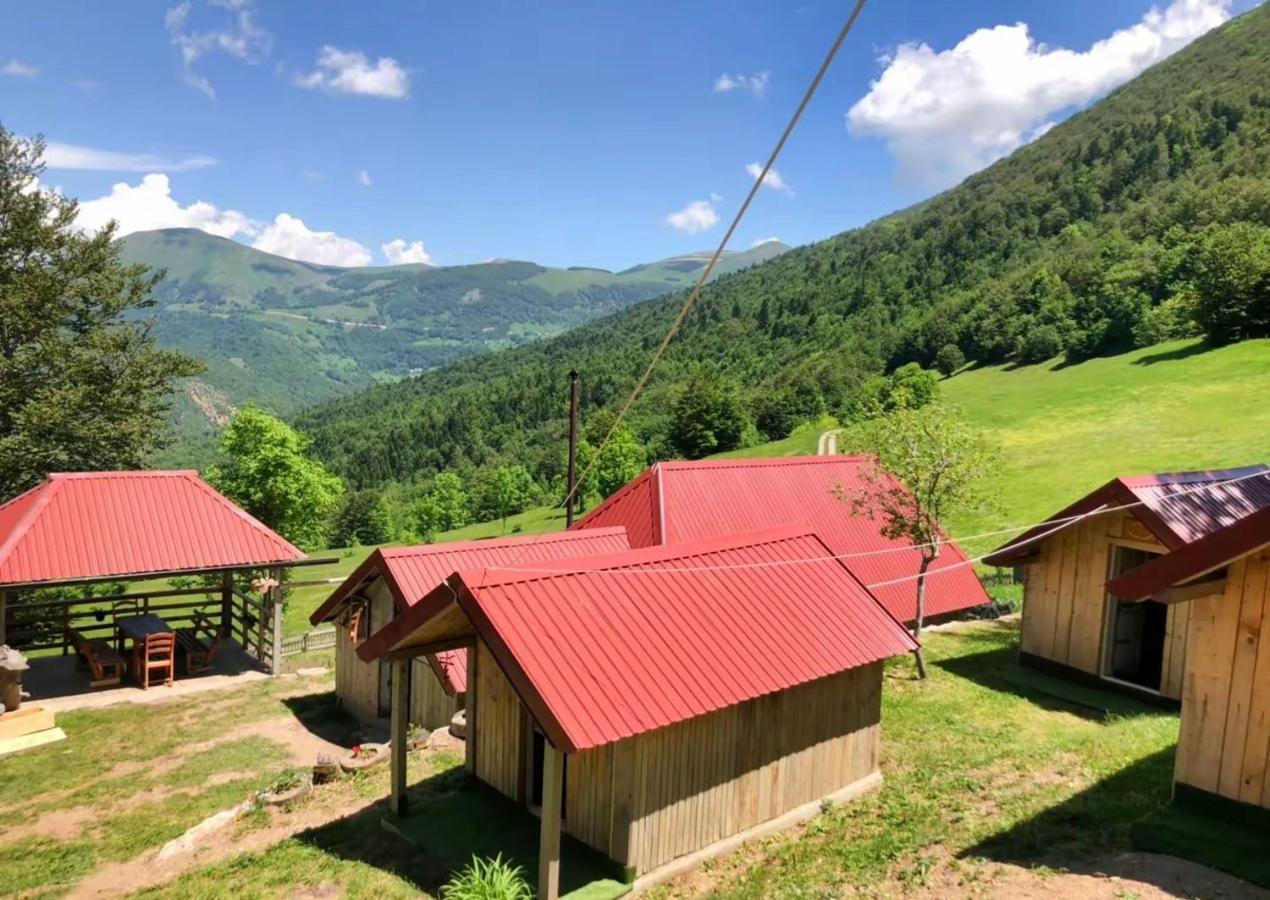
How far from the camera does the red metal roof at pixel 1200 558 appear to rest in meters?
7.48

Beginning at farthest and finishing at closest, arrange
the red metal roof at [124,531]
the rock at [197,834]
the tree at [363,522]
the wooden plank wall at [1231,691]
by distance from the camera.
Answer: the tree at [363,522] < the red metal roof at [124,531] < the rock at [197,834] < the wooden plank wall at [1231,691]

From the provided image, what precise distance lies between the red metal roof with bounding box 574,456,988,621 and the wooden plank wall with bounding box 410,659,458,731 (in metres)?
6.82

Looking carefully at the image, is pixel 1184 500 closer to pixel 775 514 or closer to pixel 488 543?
pixel 775 514

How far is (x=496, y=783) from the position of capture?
36.2ft

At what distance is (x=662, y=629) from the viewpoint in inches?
391

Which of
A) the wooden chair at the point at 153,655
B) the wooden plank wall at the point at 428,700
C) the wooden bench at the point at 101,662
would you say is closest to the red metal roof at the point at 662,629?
the wooden plank wall at the point at 428,700

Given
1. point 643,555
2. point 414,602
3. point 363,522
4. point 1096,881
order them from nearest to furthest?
1. point 1096,881
2. point 643,555
3. point 414,602
4. point 363,522

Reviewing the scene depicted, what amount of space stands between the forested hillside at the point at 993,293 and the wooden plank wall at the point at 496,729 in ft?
218

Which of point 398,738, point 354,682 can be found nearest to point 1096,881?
point 398,738

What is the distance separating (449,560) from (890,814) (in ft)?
31.9

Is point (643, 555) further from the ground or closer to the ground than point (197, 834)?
further from the ground

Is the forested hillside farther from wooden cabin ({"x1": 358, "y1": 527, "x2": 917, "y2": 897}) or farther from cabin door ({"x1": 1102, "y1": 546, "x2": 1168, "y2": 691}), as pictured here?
wooden cabin ({"x1": 358, "y1": 527, "x2": 917, "y2": 897})

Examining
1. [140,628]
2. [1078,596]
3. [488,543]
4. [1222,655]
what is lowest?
[140,628]

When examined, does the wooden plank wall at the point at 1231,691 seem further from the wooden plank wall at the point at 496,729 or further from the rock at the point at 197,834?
the rock at the point at 197,834
